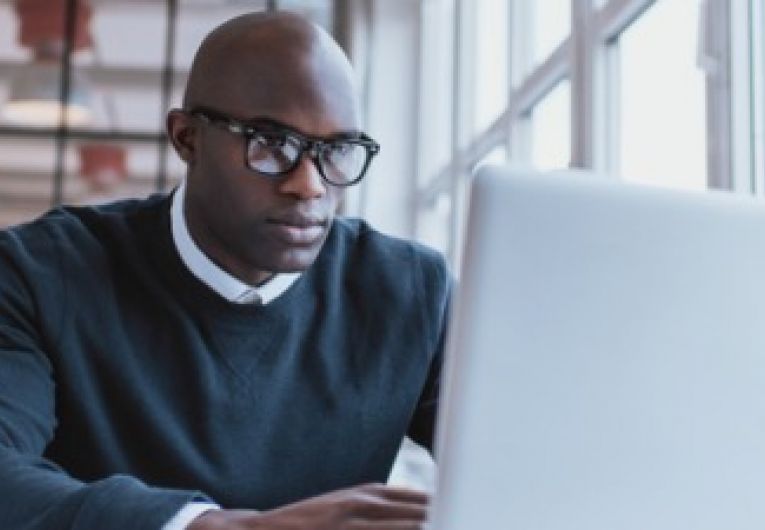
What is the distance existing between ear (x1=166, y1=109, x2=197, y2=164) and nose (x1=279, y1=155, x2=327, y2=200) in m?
0.14

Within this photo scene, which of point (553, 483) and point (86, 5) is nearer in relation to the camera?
point (553, 483)

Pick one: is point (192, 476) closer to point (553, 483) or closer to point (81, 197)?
point (553, 483)

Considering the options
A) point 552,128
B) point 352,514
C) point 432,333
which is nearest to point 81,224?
point 432,333

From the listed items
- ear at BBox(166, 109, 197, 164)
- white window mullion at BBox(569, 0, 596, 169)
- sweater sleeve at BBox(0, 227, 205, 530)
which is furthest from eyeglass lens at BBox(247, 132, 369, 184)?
white window mullion at BBox(569, 0, 596, 169)

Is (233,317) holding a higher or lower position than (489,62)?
lower

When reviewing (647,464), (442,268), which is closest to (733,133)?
(442,268)

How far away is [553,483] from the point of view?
52 cm

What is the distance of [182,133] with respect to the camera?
107 cm

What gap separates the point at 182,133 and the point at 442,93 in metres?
2.81

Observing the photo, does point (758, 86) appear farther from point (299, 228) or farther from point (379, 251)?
point (299, 228)

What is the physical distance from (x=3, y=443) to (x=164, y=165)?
15.3ft

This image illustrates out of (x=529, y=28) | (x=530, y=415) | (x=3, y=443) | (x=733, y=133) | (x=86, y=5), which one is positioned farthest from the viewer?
(x=86, y=5)

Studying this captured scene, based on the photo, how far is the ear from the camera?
1.06 m

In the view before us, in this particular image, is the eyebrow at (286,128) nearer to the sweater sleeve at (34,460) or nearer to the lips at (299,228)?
the lips at (299,228)
